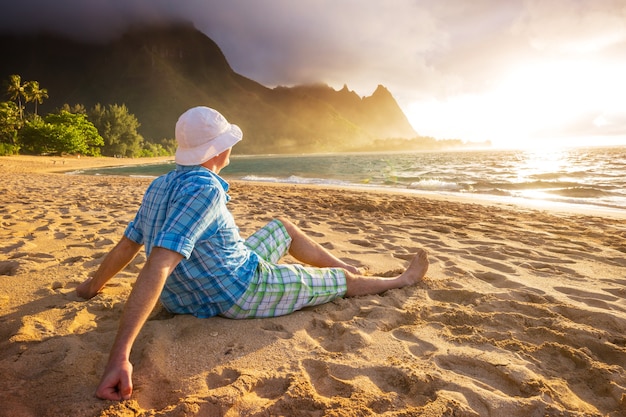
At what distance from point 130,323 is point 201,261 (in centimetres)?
48

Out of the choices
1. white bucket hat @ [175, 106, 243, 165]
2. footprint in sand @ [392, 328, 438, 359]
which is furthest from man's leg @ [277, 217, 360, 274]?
white bucket hat @ [175, 106, 243, 165]

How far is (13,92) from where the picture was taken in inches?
2000

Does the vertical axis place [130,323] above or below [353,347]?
above

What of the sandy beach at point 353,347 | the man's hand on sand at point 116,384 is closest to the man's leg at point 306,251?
the sandy beach at point 353,347

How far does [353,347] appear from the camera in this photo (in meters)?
2.05

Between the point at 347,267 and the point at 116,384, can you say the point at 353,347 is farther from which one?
the point at 116,384

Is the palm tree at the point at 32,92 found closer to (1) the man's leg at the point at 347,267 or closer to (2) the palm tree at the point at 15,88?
(2) the palm tree at the point at 15,88

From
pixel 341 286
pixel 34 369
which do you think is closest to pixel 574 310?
pixel 341 286

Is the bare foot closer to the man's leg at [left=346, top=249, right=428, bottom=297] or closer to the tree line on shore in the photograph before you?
the man's leg at [left=346, top=249, right=428, bottom=297]

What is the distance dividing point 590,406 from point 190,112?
2452 mm

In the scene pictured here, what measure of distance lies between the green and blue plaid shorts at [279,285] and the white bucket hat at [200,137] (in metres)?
0.77

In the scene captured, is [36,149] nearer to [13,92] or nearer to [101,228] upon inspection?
[13,92]

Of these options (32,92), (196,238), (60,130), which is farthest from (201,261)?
(32,92)

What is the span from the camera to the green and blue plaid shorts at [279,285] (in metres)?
2.20
